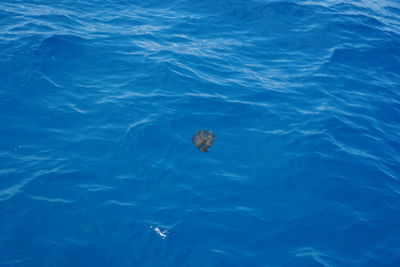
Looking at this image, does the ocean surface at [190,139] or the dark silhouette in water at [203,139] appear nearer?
the ocean surface at [190,139]

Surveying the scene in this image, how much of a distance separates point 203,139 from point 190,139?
48cm

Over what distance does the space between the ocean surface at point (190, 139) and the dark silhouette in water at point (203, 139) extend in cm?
22

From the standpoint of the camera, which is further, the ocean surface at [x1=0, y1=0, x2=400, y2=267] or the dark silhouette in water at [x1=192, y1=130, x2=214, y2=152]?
the dark silhouette in water at [x1=192, y1=130, x2=214, y2=152]

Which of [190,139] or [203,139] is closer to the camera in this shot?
[203,139]

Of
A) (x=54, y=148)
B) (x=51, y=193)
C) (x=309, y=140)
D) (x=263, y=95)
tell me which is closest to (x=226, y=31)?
(x=263, y=95)

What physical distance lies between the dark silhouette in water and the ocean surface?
221 millimetres

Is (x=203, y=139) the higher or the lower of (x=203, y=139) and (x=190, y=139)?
the higher

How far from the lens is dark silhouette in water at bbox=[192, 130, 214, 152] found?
1070 centimetres

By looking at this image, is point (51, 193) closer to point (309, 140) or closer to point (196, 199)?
point (196, 199)

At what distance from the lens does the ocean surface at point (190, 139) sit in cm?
834

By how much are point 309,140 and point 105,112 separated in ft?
23.4

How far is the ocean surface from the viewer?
834 centimetres

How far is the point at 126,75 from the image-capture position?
13.2 metres

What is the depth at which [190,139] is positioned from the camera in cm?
1099
